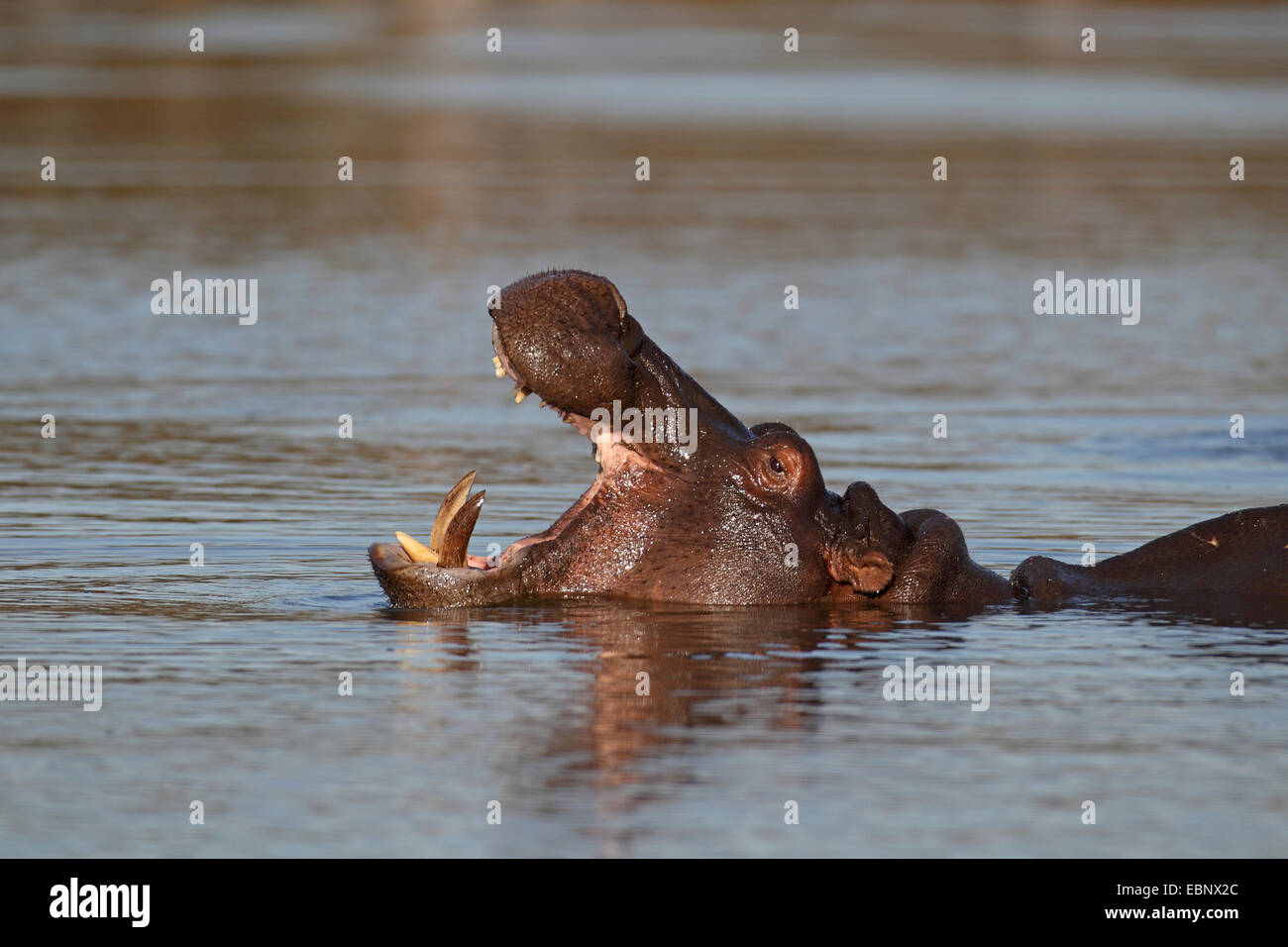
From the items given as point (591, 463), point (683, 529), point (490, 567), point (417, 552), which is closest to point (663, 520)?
point (683, 529)

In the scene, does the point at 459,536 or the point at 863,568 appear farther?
the point at 863,568

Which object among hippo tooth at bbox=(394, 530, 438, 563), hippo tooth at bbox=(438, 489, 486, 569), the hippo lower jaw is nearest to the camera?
hippo tooth at bbox=(438, 489, 486, 569)

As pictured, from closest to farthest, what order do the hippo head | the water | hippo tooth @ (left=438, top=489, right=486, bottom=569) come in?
1. the water
2. the hippo head
3. hippo tooth @ (left=438, top=489, right=486, bottom=569)

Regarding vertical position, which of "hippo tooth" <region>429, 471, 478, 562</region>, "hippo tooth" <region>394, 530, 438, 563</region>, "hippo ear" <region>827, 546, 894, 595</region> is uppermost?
"hippo tooth" <region>429, 471, 478, 562</region>

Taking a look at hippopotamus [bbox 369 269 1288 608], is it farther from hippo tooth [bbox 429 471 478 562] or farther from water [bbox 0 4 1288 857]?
water [bbox 0 4 1288 857]

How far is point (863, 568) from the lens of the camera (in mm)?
10719

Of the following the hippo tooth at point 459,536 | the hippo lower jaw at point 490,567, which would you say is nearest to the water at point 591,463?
the hippo lower jaw at point 490,567

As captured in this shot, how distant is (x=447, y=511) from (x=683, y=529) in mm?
993

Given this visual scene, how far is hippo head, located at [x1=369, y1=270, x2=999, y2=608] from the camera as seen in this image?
10.3m

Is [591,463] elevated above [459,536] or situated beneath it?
elevated above

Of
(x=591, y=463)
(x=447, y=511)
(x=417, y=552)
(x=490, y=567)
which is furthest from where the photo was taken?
(x=591, y=463)

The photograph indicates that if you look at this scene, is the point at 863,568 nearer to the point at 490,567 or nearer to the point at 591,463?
the point at 490,567

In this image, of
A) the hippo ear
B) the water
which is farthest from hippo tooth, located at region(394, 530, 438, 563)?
the hippo ear
